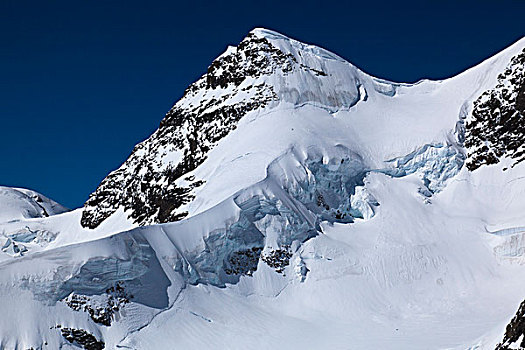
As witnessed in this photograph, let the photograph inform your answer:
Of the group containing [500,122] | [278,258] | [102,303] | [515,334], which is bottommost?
[515,334]

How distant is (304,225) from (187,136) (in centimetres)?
1902

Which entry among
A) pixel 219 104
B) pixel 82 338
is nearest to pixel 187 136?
pixel 219 104

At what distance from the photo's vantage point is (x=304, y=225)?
126 ft

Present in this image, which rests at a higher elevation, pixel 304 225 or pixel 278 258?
pixel 304 225

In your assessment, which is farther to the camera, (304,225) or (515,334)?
(304,225)

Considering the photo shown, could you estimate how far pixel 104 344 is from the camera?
28.7 metres

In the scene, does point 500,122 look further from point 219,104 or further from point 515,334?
point 515,334

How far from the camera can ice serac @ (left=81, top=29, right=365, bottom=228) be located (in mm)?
49938

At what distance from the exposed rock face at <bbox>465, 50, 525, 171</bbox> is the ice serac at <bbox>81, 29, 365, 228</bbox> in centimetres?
994

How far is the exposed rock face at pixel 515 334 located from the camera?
22453mm

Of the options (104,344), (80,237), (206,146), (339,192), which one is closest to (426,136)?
(339,192)

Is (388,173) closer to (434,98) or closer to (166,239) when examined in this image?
(434,98)

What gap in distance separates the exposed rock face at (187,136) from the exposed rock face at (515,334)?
2462 cm

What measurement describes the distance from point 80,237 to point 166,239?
3024cm
